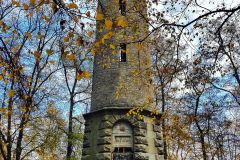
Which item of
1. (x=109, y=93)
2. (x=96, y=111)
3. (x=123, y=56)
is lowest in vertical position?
(x=96, y=111)

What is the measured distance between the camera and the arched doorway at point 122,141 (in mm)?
9680

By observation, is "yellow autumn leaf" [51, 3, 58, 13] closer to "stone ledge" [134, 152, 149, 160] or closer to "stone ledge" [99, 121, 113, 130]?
"stone ledge" [99, 121, 113, 130]

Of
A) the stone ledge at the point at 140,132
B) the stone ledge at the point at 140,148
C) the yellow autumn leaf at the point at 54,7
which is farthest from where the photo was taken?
the stone ledge at the point at 140,132

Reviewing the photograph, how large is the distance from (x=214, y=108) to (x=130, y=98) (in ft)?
27.6

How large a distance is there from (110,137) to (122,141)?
43cm

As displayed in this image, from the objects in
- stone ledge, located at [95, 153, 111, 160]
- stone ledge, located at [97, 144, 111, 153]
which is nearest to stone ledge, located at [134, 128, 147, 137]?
stone ledge, located at [97, 144, 111, 153]

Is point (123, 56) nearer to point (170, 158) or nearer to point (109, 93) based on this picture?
point (109, 93)

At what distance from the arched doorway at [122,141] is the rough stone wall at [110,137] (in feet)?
0.48

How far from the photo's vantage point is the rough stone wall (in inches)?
→ 380

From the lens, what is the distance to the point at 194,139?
18734 mm

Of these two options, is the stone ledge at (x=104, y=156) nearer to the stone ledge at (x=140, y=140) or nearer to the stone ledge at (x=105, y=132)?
the stone ledge at (x=105, y=132)

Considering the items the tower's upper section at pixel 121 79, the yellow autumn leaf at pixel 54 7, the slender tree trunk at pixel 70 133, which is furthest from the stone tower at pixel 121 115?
the slender tree trunk at pixel 70 133

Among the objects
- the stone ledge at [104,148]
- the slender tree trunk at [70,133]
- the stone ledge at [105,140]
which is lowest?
the stone ledge at [104,148]

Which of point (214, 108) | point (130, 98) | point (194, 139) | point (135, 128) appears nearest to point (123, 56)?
point (130, 98)
